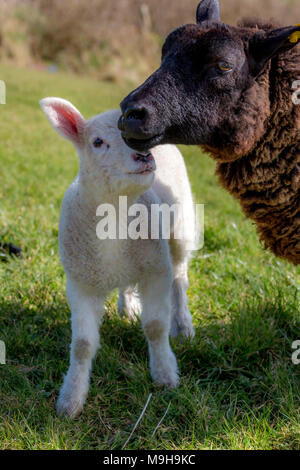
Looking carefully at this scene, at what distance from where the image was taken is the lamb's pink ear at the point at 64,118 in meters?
2.43

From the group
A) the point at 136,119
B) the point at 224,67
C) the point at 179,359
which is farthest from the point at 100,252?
the point at 224,67

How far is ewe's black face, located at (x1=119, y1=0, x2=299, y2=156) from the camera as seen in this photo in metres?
2.25

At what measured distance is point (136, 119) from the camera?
219 cm

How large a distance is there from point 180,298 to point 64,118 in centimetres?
146

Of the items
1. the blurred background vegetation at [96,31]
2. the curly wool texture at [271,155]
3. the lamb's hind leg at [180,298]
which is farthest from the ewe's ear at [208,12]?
the blurred background vegetation at [96,31]

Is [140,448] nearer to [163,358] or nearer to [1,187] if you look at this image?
[163,358]

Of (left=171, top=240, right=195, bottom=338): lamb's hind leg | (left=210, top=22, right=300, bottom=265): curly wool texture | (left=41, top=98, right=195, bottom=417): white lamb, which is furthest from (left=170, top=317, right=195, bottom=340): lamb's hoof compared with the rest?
(left=210, top=22, right=300, bottom=265): curly wool texture

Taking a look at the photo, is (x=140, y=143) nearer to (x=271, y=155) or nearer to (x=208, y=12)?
(x=271, y=155)

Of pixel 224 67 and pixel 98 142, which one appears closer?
pixel 224 67

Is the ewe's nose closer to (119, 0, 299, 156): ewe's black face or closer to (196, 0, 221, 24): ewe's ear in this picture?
(119, 0, 299, 156): ewe's black face

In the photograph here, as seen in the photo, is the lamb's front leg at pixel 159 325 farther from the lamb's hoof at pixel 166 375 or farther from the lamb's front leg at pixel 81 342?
the lamb's front leg at pixel 81 342

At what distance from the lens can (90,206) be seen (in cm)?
258

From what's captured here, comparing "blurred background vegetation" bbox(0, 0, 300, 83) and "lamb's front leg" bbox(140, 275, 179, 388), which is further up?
"lamb's front leg" bbox(140, 275, 179, 388)

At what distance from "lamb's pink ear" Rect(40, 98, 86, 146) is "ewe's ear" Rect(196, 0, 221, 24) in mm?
849
